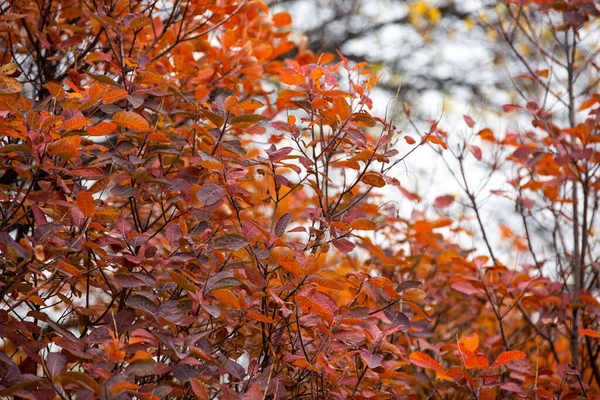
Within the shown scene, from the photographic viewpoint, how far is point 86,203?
162 cm

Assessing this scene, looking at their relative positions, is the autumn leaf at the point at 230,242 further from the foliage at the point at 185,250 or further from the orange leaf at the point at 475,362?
the orange leaf at the point at 475,362

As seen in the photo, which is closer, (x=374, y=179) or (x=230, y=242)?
(x=230, y=242)

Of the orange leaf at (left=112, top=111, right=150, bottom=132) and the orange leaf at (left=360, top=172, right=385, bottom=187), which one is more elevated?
the orange leaf at (left=112, top=111, right=150, bottom=132)

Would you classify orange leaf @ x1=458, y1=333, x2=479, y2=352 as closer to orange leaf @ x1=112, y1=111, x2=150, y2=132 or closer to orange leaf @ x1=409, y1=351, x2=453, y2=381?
orange leaf @ x1=409, y1=351, x2=453, y2=381

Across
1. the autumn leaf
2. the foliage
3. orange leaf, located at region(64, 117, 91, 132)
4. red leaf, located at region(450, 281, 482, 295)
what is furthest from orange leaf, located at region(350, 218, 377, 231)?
red leaf, located at region(450, 281, 482, 295)

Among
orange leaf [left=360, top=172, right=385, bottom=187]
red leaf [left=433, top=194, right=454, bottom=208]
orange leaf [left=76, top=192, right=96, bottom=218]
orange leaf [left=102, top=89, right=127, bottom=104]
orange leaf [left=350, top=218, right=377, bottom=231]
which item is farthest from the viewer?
red leaf [left=433, top=194, right=454, bottom=208]

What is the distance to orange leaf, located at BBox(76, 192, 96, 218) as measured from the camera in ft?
5.27

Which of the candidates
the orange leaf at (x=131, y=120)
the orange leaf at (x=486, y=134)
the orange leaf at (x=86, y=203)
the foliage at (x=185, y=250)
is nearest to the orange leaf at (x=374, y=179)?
the foliage at (x=185, y=250)

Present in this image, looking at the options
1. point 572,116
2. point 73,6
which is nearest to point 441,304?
point 572,116

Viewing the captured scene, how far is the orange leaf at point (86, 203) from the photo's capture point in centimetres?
161

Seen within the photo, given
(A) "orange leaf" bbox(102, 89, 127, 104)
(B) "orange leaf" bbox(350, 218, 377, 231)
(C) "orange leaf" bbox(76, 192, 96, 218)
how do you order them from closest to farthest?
1. (C) "orange leaf" bbox(76, 192, 96, 218)
2. (A) "orange leaf" bbox(102, 89, 127, 104)
3. (B) "orange leaf" bbox(350, 218, 377, 231)

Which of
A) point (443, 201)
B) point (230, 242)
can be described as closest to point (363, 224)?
point (230, 242)

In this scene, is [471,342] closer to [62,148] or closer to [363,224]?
[363,224]

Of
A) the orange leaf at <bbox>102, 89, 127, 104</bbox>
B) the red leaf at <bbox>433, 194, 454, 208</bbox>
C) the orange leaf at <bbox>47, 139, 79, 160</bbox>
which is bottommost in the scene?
the orange leaf at <bbox>47, 139, 79, 160</bbox>
